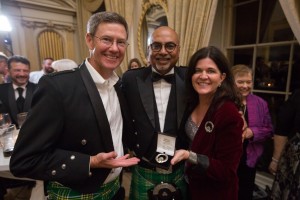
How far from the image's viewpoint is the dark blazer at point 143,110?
1317mm

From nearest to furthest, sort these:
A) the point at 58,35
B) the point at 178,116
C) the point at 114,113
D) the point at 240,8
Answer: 1. the point at 114,113
2. the point at 178,116
3. the point at 240,8
4. the point at 58,35

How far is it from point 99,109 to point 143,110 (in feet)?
1.31

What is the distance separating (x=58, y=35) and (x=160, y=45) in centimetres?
546

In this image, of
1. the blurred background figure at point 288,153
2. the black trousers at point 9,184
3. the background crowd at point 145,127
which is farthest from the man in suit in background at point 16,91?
the blurred background figure at point 288,153

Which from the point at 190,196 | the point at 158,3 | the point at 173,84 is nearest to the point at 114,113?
the point at 173,84

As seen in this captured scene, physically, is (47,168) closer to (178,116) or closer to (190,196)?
(178,116)

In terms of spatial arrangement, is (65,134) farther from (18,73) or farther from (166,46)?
(18,73)

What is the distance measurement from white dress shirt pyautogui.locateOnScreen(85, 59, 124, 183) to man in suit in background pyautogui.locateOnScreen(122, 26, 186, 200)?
0.57ft

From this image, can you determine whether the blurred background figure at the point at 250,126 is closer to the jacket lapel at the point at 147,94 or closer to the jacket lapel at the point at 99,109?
the jacket lapel at the point at 147,94

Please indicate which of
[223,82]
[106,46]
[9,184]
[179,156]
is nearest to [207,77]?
[223,82]

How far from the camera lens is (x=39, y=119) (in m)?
0.86

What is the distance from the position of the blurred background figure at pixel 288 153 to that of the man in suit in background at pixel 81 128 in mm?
1152

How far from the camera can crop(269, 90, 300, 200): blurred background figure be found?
1380 millimetres

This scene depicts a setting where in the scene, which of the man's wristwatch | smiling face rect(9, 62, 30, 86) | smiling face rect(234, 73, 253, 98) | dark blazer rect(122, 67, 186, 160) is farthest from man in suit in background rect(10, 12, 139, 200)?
smiling face rect(9, 62, 30, 86)
